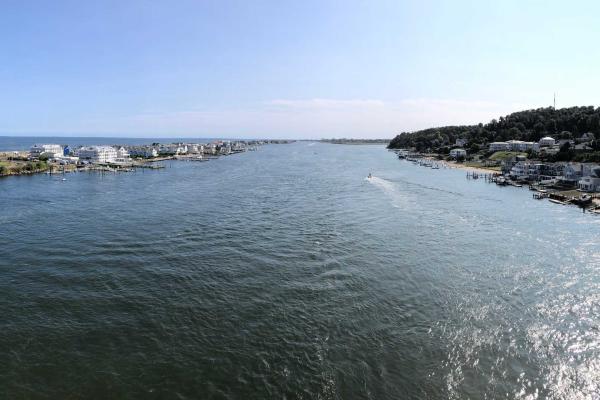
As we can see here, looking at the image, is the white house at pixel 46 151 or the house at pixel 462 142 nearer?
the white house at pixel 46 151

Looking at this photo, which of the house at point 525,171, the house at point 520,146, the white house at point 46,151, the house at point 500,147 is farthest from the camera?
the house at point 500,147

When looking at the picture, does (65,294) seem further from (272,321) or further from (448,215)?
(448,215)

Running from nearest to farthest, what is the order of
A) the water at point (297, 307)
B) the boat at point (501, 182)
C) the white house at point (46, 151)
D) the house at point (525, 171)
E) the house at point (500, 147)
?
the water at point (297, 307) → the boat at point (501, 182) → the house at point (525, 171) → the white house at point (46, 151) → the house at point (500, 147)

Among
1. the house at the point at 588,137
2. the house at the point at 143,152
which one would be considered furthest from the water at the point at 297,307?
the house at the point at 143,152

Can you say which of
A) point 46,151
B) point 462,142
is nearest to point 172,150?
point 46,151

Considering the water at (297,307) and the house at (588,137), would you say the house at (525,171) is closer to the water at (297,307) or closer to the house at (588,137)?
the water at (297,307)

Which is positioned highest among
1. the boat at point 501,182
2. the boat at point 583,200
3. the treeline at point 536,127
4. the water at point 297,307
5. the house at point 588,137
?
the treeline at point 536,127

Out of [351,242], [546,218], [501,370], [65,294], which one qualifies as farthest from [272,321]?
[546,218]

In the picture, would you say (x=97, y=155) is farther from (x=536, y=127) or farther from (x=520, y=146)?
(x=536, y=127)

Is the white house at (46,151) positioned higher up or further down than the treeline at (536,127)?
further down
